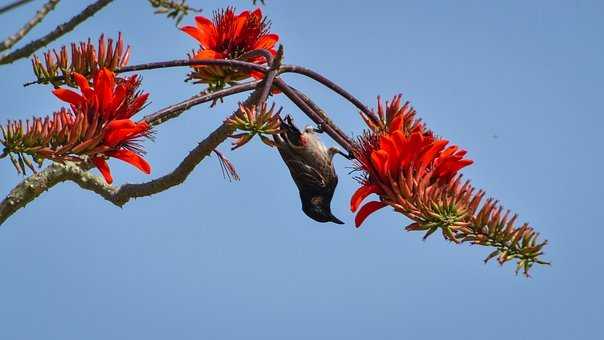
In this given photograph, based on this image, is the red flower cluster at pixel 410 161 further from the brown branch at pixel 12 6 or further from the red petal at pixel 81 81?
the brown branch at pixel 12 6

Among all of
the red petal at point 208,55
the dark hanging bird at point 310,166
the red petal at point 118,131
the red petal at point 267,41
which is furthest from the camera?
the red petal at point 267,41

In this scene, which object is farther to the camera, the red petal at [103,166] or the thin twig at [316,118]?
the thin twig at [316,118]

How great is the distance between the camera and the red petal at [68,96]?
2236 millimetres

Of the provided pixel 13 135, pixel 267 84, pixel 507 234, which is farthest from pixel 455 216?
pixel 13 135

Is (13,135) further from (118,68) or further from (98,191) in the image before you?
(98,191)

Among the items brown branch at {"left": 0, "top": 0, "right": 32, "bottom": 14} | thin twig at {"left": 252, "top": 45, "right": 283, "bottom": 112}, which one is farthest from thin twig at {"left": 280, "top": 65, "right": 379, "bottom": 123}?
brown branch at {"left": 0, "top": 0, "right": 32, "bottom": 14}

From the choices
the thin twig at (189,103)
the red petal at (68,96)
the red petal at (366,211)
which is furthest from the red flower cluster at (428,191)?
the red petal at (68,96)

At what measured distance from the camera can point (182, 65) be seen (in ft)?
8.38

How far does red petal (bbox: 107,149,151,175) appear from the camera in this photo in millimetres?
2248

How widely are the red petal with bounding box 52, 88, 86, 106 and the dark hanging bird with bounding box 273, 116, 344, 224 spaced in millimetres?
525

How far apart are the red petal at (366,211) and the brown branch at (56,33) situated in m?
0.83

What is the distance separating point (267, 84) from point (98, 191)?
2.93 ft

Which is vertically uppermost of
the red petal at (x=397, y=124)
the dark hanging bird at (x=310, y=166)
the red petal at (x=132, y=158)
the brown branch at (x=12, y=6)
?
the red petal at (x=397, y=124)

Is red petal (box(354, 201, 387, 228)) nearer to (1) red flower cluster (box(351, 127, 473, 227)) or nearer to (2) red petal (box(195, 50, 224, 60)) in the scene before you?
(1) red flower cluster (box(351, 127, 473, 227))
